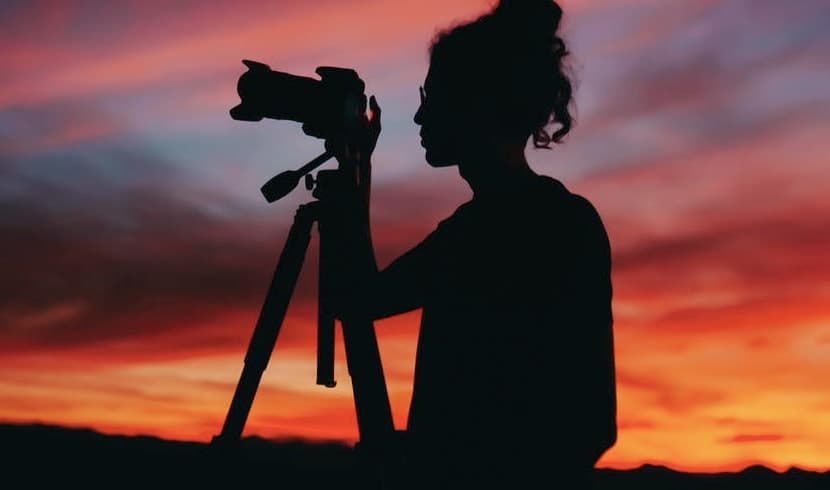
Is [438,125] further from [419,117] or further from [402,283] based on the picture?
[402,283]

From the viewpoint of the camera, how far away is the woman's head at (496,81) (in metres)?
3.61

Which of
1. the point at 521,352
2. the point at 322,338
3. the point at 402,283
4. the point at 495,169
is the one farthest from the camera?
the point at 322,338

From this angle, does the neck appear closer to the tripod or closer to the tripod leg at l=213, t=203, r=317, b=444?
the tripod

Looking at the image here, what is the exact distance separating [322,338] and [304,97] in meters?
0.98

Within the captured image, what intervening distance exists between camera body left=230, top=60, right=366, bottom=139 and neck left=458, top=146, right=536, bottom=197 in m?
0.59

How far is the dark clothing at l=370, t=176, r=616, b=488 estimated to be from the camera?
121 inches

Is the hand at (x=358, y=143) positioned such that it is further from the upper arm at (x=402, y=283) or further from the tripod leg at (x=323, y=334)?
the upper arm at (x=402, y=283)

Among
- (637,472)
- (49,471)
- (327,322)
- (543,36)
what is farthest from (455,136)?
(637,472)

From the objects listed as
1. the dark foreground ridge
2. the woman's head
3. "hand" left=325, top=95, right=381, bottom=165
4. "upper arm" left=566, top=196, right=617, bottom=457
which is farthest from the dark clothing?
the dark foreground ridge

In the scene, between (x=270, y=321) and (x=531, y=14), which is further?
(x=270, y=321)

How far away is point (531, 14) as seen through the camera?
11.9 feet

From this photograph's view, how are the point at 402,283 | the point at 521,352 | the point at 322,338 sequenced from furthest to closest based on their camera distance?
the point at 322,338 < the point at 402,283 < the point at 521,352

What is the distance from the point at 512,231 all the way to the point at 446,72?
0.78 metres

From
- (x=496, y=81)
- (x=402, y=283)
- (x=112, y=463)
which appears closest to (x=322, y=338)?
(x=402, y=283)
